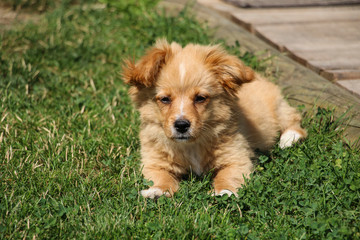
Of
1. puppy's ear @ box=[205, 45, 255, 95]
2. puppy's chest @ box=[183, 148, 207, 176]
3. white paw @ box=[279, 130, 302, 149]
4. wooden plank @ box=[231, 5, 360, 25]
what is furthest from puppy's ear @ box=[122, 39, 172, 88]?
wooden plank @ box=[231, 5, 360, 25]

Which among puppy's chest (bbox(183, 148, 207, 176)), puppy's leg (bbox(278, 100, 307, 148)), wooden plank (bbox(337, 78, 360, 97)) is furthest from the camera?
puppy's leg (bbox(278, 100, 307, 148))

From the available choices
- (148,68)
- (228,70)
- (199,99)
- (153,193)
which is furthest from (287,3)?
(153,193)

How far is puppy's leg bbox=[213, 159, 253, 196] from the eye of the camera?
3.38 metres

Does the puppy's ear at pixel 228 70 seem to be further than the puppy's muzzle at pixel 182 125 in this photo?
Yes

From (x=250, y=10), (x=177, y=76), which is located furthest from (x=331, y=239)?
(x=250, y=10)

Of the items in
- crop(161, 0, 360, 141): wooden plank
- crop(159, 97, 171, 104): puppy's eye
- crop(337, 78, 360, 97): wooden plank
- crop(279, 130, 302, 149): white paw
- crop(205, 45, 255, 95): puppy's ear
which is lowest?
crop(279, 130, 302, 149): white paw

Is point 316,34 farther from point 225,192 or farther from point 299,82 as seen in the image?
point 225,192

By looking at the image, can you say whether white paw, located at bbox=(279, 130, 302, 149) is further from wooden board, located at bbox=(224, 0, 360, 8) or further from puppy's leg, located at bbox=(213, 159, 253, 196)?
wooden board, located at bbox=(224, 0, 360, 8)

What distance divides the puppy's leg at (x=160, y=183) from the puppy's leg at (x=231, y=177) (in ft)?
1.06

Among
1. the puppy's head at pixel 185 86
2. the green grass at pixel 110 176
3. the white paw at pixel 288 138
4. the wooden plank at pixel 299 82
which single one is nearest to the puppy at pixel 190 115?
the puppy's head at pixel 185 86

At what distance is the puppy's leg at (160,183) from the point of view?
3.24m

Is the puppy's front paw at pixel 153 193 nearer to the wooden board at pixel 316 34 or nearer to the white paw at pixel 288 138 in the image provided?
the white paw at pixel 288 138

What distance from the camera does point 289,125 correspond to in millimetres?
4305

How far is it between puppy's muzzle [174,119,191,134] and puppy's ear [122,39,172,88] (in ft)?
1.25
